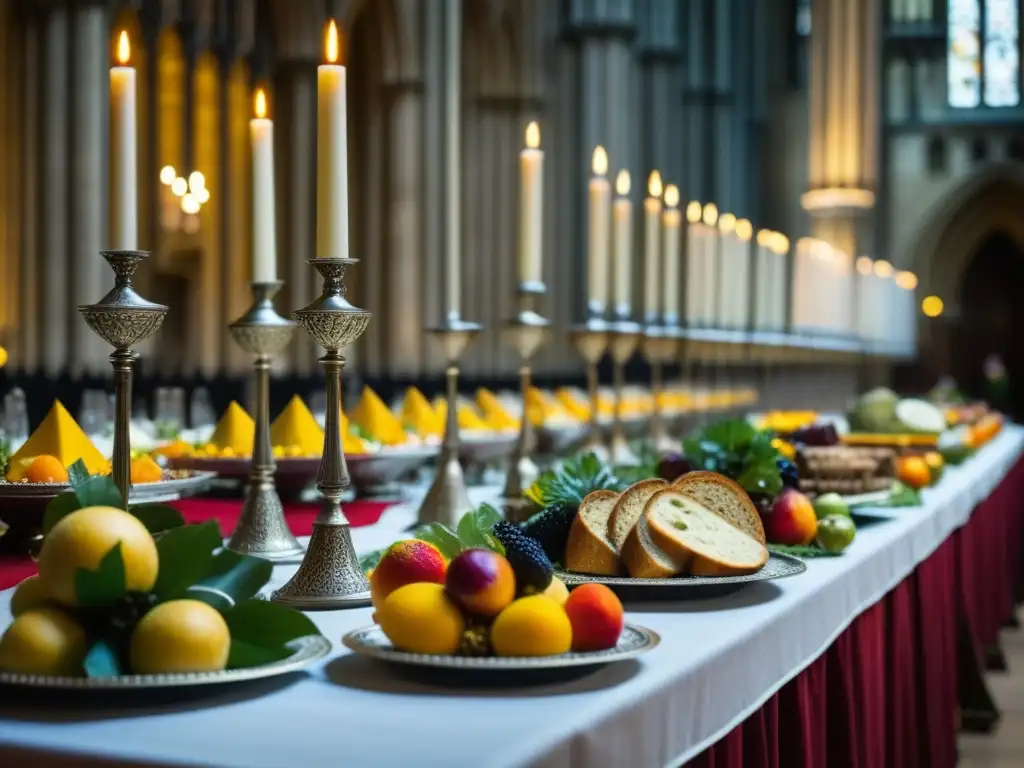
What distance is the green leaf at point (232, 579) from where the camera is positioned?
1.64 metres

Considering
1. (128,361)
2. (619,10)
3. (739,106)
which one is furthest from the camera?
(739,106)

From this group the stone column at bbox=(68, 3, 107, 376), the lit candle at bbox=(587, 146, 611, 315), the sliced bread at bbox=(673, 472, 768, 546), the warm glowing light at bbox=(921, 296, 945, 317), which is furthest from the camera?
the warm glowing light at bbox=(921, 296, 945, 317)

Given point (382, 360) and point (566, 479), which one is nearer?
point (566, 479)

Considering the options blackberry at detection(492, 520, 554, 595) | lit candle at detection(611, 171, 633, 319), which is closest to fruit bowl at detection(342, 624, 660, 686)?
blackberry at detection(492, 520, 554, 595)

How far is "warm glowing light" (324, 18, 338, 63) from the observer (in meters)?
2.19

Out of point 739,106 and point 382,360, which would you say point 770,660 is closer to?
point 382,360

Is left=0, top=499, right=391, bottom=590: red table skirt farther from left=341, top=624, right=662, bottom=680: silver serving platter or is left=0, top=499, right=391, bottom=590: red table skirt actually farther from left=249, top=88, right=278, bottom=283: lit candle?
left=341, top=624, right=662, bottom=680: silver serving platter

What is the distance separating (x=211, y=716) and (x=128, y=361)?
0.65m

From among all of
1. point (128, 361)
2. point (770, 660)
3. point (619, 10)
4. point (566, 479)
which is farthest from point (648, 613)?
point (619, 10)

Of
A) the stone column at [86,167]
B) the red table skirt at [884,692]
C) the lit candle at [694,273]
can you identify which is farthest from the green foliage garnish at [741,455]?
the stone column at [86,167]

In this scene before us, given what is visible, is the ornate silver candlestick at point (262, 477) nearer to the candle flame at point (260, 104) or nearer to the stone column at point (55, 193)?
the candle flame at point (260, 104)

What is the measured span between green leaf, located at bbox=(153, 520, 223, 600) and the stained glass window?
29518mm

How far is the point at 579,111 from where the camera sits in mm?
21172

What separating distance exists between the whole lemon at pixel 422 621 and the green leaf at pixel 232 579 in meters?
0.15
